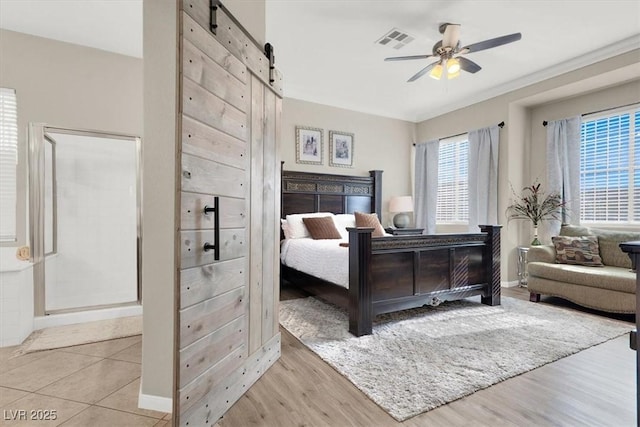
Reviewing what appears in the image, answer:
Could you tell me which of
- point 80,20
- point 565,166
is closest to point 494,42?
point 565,166

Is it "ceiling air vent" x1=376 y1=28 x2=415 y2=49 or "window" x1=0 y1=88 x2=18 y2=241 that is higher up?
"ceiling air vent" x1=376 y1=28 x2=415 y2=49

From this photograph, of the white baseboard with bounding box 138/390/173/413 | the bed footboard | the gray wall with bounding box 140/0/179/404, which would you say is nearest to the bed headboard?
the bed footboard

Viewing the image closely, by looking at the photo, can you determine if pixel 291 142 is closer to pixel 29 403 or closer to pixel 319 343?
pixel 319 343

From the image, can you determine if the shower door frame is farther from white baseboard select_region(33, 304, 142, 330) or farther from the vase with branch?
the vase with branch

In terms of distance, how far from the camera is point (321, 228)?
14.0 feet

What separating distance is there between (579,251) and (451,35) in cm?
297

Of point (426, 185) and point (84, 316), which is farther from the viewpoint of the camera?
point (426, 185)

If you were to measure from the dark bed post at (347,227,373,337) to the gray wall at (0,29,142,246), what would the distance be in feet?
8.86

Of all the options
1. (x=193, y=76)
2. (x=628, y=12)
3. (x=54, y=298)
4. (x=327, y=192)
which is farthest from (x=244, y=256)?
(x=628, y=12)

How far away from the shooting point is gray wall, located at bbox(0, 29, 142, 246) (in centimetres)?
295

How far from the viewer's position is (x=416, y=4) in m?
2.75

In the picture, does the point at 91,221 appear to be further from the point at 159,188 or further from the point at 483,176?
the point at 483,176

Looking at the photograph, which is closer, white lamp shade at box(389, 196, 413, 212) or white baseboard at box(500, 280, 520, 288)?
white baseboard at box(500, 280, 520, 288)

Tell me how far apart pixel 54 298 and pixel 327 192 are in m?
3.73
